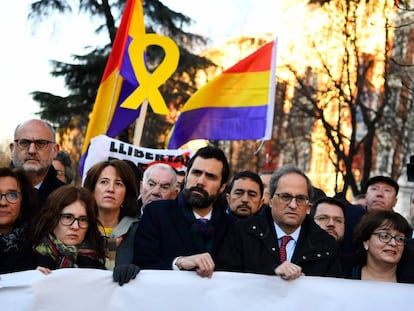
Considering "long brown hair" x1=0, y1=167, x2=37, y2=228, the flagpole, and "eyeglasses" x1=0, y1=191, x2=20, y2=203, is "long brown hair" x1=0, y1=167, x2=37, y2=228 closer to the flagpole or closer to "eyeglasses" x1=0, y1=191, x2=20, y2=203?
"eyeglasses" x1=0, y1=191, x2=20, y2=203

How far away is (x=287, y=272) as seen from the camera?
3975mm

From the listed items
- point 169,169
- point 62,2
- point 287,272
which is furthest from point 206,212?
point 62,2

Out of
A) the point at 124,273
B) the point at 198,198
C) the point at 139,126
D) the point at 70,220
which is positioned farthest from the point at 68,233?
the point at 139,126

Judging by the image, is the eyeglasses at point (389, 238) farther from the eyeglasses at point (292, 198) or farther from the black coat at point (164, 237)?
the black coat at point (164, 237)

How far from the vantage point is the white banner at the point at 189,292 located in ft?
12.4

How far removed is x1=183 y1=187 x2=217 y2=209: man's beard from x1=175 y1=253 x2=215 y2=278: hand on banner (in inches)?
18.1

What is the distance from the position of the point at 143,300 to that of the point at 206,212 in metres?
0.76

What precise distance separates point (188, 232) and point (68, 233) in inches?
28.4

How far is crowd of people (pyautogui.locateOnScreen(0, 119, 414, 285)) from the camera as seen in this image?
4.06 metres

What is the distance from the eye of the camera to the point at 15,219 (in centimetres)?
425

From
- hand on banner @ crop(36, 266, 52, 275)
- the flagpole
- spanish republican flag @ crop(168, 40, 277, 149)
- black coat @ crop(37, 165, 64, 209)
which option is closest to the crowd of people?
hand on banner @ crop(36, 266, 52, 275)

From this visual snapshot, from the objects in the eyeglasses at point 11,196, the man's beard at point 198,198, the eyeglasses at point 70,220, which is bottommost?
the eyeglasses at point 70,220

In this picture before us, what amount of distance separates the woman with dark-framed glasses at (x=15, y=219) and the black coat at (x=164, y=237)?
2.20 ft

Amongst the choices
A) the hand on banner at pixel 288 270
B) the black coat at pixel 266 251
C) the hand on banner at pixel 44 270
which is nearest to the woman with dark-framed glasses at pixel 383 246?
the black coat at pixel 266 251
